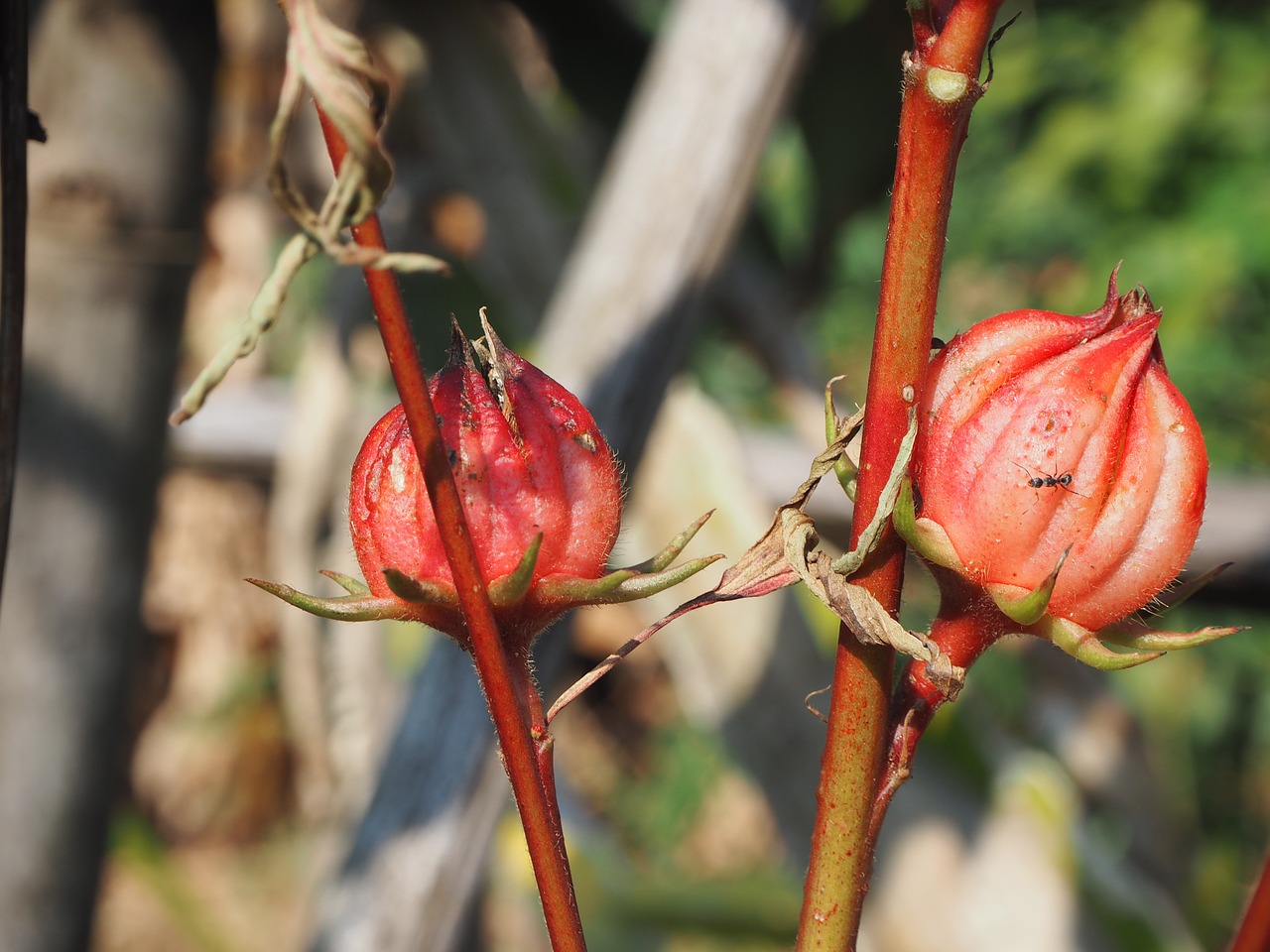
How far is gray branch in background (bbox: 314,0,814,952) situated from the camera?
74 centimetres

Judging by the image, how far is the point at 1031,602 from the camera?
31 centimetres

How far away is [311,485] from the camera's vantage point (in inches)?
62.9

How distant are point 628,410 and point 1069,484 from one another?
0.49 meters

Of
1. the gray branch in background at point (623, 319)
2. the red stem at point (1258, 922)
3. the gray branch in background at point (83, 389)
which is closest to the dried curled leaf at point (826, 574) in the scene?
the red stem at point (1258, 922)

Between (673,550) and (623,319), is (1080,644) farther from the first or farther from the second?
(623,319)

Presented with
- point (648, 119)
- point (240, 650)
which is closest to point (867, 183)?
point (648, 119)

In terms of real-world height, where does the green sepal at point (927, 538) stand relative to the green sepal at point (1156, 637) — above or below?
above

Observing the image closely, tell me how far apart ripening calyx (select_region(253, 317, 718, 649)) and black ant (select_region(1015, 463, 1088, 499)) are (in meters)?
0.09

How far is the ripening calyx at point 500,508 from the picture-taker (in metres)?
0.32

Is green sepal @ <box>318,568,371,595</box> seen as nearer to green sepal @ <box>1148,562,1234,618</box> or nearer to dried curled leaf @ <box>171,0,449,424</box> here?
dried curled leaf @ <box>171,0,449,424</box>

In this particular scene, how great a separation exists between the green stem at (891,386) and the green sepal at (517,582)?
0.30 ft

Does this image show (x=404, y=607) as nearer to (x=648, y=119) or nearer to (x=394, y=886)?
(x=394, y=886)

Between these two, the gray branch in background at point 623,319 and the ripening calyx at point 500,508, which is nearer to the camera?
the ripening calyx at point 500,508

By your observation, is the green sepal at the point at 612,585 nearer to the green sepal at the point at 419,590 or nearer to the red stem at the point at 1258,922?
the green sepal at the point at 419,590
